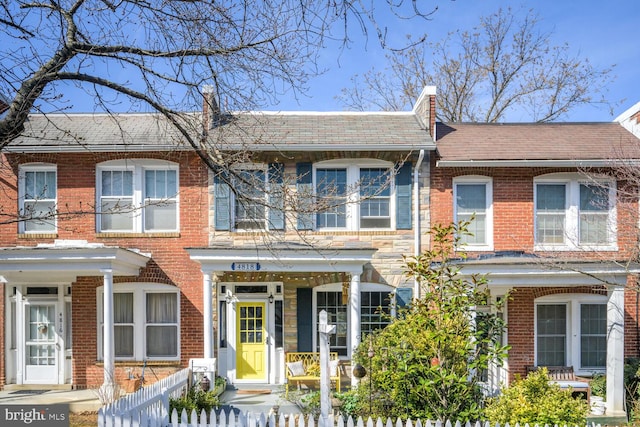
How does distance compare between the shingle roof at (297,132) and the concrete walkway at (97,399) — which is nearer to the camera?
the concrete walkway at (97,399)

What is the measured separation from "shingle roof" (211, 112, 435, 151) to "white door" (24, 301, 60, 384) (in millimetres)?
6870

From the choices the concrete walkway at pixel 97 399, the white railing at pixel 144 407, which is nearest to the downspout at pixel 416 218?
the concrete walkway at pixel 97 399

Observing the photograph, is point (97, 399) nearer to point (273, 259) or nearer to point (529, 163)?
point (273, 259)

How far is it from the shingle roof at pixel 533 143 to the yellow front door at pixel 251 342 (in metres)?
5.94

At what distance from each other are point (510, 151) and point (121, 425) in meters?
10.9

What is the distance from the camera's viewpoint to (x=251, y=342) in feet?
47.7

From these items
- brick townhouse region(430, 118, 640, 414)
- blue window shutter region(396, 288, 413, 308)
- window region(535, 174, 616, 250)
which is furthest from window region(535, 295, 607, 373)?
blue window shutter region(396, 288, 413, 308)

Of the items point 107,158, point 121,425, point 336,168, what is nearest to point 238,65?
point 121,425

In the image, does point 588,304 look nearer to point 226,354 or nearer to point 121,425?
point 226,354

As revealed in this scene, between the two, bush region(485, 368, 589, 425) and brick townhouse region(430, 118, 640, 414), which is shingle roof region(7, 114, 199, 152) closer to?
brick townhouse region(430, 118, 640, 414)

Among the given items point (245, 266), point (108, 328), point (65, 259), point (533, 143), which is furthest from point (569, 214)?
point (65, 259)

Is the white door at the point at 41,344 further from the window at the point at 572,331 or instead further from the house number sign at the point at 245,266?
the window at the point at 572,331

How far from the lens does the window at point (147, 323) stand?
14.2m

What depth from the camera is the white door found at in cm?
1437
